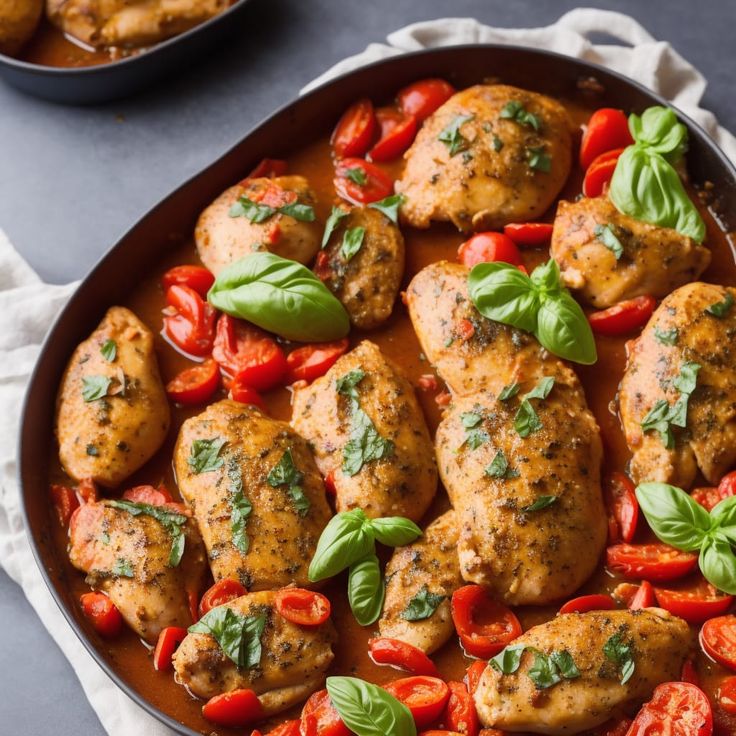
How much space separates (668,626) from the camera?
15.3 feet

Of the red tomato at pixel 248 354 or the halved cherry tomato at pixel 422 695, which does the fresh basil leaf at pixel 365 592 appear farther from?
the red tomato at pixel 248 354

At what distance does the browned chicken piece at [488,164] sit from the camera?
223 inches

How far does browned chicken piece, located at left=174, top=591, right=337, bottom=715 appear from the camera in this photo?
4.67m

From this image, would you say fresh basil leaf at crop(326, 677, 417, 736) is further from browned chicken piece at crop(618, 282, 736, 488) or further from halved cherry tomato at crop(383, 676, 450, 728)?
browned chicken piece at crop(618, 282, 736, 488)

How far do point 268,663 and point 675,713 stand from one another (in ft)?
5.22

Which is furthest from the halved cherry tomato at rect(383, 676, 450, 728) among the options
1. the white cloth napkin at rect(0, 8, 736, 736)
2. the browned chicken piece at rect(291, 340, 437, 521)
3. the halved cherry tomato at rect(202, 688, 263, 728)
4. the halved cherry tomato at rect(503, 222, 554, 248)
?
the halved cherry tomato at rect(503, 222, 554, 248)

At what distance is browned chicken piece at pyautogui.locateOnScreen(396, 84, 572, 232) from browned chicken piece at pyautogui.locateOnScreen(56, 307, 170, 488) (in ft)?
4.90

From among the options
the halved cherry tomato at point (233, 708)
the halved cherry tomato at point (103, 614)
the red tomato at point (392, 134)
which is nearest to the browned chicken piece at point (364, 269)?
the red tomato at point (392, 134)

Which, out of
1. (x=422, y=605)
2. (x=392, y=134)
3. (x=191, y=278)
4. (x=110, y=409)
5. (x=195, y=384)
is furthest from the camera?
(x=392, y=134)

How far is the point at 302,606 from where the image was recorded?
4.82m

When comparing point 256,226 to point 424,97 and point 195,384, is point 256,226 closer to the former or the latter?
point 195,384

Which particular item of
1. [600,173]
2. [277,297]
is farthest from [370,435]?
[600,173]

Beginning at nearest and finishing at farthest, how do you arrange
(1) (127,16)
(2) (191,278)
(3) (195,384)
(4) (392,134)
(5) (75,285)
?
(3) (195,384)
(2) (191,278)
(4) (392,134)
(5) (75,285)
(1) (127,16)

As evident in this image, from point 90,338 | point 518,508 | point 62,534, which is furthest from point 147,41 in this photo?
point 518,508
